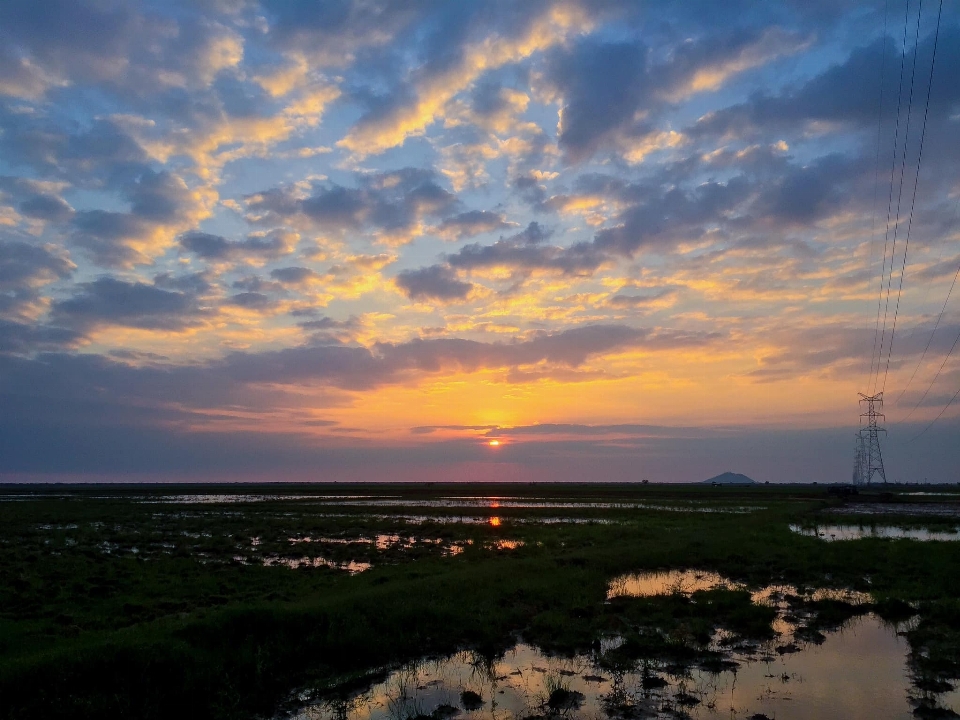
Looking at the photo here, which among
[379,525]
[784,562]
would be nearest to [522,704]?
[784,562]

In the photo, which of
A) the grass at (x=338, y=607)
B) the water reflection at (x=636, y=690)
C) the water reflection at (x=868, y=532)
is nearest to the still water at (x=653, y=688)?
the water reflection at (x=636, y=690)

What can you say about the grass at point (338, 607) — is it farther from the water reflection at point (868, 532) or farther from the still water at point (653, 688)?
the water reflection at point (868, 532)

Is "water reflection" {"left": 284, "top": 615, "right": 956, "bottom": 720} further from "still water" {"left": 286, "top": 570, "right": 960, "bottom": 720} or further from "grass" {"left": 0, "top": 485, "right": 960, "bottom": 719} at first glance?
"grass" {"left": 0, "top": 485, "right": 960, "bottom": 719}

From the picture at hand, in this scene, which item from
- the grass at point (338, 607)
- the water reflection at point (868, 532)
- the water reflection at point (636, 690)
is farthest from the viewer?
the water reflection at point (868, 532)

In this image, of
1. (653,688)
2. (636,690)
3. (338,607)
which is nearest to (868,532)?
(653,688)

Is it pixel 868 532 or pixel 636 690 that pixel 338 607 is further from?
pixel 868 532

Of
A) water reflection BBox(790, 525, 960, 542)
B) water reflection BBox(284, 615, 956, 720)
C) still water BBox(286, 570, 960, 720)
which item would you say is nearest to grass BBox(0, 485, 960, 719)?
still water BBox(286, 570, 960, 720)

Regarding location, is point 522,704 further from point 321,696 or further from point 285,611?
point 285,611
